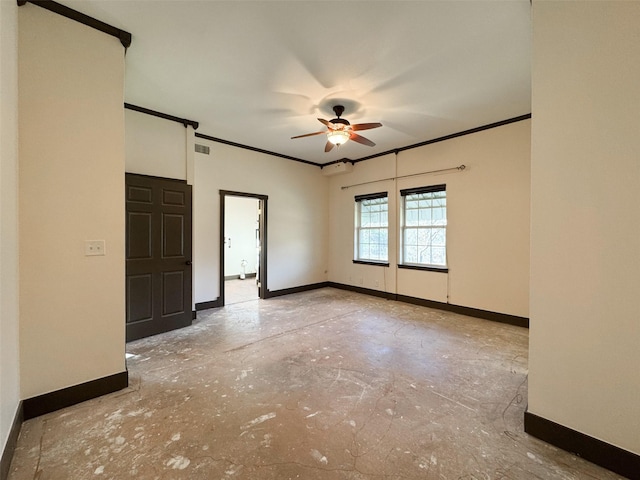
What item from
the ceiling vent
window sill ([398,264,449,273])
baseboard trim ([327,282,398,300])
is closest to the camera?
window sill ([398,264,449,273])

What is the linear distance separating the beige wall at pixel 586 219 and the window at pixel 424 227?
3.15m

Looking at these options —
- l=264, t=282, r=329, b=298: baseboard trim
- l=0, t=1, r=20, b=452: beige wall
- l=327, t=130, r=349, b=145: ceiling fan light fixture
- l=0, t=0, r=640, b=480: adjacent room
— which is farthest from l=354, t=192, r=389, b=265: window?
l=0, t=1, r=20, b=452: beige wall

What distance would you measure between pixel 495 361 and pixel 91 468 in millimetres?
3430

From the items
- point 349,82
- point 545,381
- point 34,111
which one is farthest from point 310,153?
point 545,381

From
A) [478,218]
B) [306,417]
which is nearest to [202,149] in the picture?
[306,417]

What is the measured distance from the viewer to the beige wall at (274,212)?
467cm

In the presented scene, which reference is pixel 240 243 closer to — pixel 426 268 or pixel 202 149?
pixel 202 149

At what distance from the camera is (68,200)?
2.11 meters

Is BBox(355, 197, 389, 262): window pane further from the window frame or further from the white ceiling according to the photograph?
the white ceiling

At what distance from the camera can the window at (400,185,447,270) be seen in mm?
4930

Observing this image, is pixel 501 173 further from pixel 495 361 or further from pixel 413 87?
pixel 495 361

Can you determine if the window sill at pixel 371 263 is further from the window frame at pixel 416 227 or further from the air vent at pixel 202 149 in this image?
the air vent at pixel 202 149

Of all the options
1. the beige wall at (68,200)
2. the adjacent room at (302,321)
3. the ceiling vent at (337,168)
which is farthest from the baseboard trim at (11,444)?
the ceiling vent at (337,168)

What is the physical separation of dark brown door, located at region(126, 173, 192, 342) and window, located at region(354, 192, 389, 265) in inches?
145
